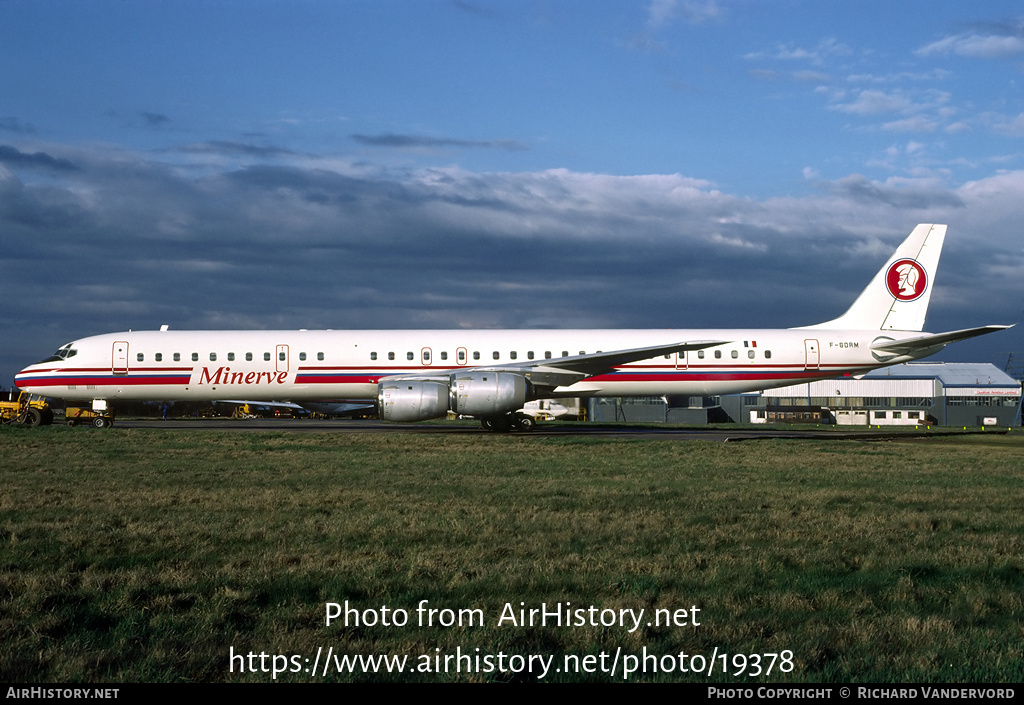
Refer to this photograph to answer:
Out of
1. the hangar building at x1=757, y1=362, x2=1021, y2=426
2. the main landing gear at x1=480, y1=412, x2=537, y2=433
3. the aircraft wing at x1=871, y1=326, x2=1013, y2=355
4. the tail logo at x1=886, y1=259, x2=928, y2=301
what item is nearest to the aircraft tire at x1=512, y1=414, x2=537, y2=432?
the main landing gear at x1=480, y1=412, x2=537, y2=433

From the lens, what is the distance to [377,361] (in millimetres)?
31344

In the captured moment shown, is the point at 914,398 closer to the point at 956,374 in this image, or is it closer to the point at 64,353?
the point at 956,374

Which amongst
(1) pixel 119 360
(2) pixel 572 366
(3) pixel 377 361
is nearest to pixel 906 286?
(2) pixel 572 366

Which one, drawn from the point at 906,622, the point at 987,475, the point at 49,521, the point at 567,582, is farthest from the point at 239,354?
the point at 906,622

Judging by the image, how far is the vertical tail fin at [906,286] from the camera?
109 ft

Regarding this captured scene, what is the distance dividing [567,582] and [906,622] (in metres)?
2.47

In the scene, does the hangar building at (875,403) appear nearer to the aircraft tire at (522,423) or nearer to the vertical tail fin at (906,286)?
the vertical tail fin at (906,286)

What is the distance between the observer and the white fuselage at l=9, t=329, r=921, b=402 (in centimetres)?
3128

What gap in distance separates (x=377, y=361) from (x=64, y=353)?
12.2 m

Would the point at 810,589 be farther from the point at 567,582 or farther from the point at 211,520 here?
the point at 211,520

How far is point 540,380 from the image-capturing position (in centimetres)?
3011

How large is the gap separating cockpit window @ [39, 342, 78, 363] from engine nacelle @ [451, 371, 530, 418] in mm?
15397

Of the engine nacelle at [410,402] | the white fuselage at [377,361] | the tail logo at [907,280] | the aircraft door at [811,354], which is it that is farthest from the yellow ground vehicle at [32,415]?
the tail logo at [907,280]

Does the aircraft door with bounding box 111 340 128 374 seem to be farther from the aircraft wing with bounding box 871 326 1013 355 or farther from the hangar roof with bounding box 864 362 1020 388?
the hangar roof with bounding box 864 362 1020 388
